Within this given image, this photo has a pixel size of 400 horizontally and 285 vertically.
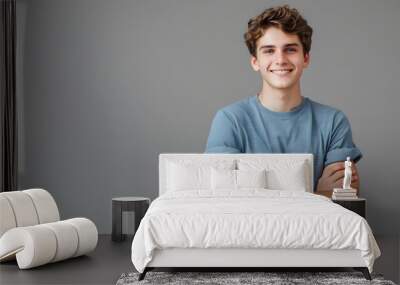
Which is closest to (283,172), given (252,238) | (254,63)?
(254,63)

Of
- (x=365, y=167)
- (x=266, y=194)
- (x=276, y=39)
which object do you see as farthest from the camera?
(x=365, y=167)

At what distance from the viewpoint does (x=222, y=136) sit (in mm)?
7191

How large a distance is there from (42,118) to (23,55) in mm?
700

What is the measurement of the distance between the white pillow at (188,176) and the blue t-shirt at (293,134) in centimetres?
55

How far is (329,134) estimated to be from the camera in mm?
7102

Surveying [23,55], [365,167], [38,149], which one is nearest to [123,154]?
[38,149]

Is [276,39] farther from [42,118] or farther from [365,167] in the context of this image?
[42,118]

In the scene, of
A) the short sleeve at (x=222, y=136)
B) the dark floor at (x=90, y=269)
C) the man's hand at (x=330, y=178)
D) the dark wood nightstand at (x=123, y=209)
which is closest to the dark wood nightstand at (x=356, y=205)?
the dark floor at (x=90, y=269)

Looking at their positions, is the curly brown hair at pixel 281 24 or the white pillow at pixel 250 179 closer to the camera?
the white pillow at pixel 250 179

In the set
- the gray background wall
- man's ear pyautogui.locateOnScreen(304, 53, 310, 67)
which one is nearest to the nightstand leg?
the gray background wall

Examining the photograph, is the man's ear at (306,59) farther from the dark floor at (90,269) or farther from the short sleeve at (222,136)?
the dark floor at (90,269)

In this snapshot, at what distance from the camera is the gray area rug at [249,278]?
477 cm

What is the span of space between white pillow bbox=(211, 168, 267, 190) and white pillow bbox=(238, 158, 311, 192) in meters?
0.12

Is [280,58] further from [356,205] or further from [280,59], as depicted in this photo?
[356,205]
